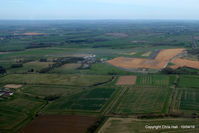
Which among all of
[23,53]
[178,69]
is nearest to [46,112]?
[178,69]

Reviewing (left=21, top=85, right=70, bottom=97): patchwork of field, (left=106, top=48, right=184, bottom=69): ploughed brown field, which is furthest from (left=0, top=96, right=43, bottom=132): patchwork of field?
(left=106, top=48, right=184, bottom=69): ploughed brown field

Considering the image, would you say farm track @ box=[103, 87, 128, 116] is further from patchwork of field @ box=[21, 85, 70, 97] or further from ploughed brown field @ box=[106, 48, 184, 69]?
ploughed brown field @ box=[106, 48, 184, 69]

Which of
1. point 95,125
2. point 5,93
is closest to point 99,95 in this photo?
point 95,125

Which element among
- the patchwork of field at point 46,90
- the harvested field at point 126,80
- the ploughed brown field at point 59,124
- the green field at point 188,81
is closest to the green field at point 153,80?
the harvested field at point 126,80

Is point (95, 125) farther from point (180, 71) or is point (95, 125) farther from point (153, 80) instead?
point (180, 71)

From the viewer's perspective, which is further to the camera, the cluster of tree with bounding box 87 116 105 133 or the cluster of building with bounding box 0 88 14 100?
the cluster of building with bounding box 0 88 14 100

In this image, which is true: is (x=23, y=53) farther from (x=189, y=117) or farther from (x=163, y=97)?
(x=189, y=117)

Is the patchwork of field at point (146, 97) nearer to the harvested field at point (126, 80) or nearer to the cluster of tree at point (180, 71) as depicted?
the harvested field at point (126, 80)
